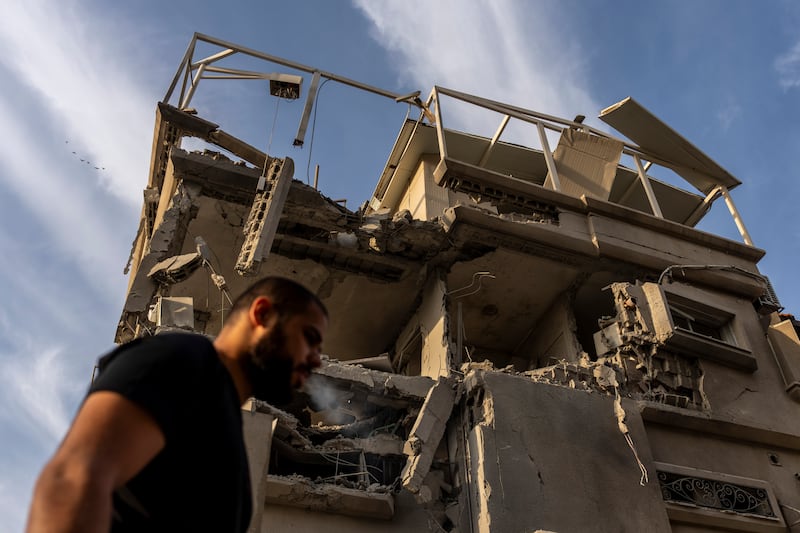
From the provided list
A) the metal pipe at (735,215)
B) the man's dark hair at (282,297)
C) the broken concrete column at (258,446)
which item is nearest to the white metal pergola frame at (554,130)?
the metal pipe at (735,215)

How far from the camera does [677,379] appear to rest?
11.3 meters

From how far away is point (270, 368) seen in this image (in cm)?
213

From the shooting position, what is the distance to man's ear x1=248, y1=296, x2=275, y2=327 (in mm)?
2193

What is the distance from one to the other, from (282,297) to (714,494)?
9.56 m

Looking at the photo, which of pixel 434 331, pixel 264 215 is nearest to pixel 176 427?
pixel 264 215

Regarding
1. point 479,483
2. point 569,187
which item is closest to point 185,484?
point 479,483

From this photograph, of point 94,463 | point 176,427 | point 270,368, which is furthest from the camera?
point 270,368

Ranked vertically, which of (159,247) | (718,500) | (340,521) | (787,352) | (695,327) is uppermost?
(695,327)

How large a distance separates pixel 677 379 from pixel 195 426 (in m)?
10.7

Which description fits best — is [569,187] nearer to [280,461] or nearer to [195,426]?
[280,461]

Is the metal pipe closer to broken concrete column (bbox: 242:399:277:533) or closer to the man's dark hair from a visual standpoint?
broken concrete column (bbox: 242:399:277:533)

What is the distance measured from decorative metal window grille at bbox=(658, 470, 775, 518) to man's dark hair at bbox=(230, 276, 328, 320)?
8796 mm

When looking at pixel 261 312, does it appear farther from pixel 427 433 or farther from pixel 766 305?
pixel 766 305

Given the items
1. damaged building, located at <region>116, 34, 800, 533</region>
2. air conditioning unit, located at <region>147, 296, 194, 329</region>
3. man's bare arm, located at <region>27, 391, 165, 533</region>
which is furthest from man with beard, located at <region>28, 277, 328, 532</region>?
air conditioning unit, located at <region>147, 296, 194, 329</region>
